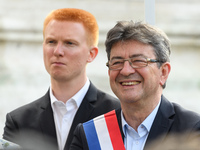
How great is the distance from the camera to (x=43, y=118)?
108 inches

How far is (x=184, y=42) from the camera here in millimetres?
9680

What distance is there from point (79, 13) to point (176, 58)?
23.3 ft

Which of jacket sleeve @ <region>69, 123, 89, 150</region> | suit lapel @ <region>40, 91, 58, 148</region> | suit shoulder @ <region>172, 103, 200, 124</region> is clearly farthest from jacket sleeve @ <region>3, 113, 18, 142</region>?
suit shoulder @ <region>172, 103, 200, 124</region>

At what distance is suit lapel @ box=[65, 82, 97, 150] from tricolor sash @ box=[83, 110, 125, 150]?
0.80 ft

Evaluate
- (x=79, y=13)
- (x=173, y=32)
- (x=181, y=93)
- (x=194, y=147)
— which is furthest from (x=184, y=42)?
(x=194, y=147)

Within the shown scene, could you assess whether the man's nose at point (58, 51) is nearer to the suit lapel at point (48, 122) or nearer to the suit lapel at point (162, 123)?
the suit lapel at point (48, 122)

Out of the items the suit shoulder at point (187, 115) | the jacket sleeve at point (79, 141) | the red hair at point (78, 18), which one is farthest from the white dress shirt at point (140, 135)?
the red hair at point (78, 18)

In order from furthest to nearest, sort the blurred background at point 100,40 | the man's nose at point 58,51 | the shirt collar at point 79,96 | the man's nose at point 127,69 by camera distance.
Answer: the blurred background at point 100,40 → the shirt collar at point 79,96 → the man's nose at point 58,51 → the man's nose at point 127,69

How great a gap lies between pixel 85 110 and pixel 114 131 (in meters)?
0.39

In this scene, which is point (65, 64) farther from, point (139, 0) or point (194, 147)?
point (139, 0)

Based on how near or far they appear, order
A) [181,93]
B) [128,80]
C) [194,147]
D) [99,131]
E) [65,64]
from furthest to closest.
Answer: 1. [181,93]
2. [65,64]
3. [99,131]
4. [128,80]
5. [194,147]

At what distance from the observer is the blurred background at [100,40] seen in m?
9.15

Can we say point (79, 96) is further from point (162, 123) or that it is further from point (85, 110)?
point (162, 123)

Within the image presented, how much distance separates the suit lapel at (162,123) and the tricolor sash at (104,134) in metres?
0.17
